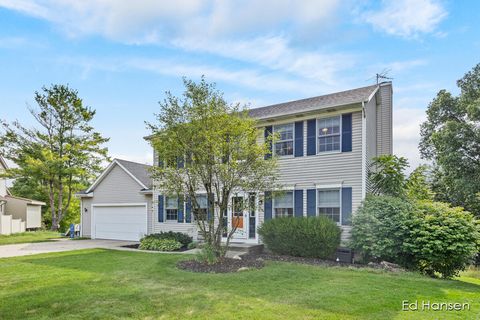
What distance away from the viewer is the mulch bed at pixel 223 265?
8516mm

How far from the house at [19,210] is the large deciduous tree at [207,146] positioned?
792 inches

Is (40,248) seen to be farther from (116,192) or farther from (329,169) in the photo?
(329,169)

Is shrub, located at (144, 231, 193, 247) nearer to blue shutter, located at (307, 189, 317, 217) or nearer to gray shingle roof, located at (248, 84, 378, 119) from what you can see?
blue shutter, located at (307, 189, 317, 217)

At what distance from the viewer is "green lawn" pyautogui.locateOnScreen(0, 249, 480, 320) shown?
512 centimetres

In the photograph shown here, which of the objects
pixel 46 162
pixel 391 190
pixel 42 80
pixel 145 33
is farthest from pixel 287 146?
pixel 42 80

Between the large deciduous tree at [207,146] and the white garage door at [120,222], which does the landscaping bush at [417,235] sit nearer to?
the large deciduous tree at [207,146]

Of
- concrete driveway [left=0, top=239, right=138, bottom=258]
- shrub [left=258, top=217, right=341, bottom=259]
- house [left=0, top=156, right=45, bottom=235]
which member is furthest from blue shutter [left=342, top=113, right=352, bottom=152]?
house [left=0, top=156, right=45, bottom=235]

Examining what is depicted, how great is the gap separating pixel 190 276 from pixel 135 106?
30.9 ft

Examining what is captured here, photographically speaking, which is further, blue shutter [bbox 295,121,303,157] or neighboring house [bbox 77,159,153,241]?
neighboring house [bbox 77,159,153,241]

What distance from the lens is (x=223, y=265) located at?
901cm

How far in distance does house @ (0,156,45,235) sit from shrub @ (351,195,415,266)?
78.7ft

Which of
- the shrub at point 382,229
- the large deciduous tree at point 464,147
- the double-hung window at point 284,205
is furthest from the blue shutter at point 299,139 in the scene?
the large deciduous tree at point 464,147

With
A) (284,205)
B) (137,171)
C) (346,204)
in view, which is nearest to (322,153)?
(346,204)

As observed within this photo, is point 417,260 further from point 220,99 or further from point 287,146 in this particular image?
point 220,99
